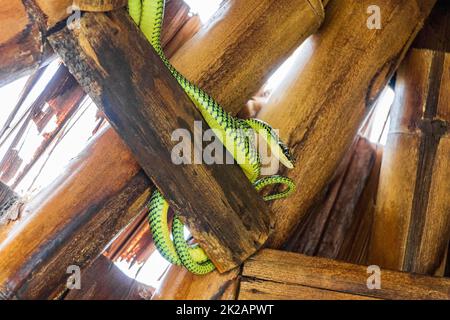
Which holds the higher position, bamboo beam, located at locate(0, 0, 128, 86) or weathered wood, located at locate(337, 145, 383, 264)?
bamboo beam, located at locate(0, 0, 128, 86)

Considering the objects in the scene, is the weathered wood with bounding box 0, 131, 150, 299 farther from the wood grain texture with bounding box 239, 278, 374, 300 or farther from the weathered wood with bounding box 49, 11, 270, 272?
the wood grain texture with bounding box 239, 278, 374, 300

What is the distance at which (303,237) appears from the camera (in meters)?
2.53

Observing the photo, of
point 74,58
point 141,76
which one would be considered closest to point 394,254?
point 141,76

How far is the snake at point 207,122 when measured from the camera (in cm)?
137

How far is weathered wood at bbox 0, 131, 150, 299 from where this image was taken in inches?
51.3

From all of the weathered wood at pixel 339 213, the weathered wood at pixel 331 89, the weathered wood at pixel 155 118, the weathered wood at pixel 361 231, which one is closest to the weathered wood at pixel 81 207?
the weathered wood at pixel 155 118

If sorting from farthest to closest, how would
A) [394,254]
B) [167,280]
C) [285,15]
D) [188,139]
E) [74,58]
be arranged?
[394,254]
[285,15]
[167,280]
[188,139]
[74,58]

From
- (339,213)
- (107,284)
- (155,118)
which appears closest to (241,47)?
(155,118)

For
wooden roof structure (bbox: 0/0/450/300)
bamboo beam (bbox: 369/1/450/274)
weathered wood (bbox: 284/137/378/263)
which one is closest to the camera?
wooden roof structure (bbox: 0/0/450/300)

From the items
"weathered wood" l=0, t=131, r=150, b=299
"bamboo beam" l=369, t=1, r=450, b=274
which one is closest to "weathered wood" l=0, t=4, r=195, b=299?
"weathered wood" l=0, t=131, r=150, b=299

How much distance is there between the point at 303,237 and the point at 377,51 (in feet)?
3.02

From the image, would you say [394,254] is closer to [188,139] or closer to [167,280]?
[167,280]

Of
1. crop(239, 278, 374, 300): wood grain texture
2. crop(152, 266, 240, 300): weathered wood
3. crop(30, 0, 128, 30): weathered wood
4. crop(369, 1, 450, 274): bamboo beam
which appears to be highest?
crop(30, 0, 128, 30): weathered wood

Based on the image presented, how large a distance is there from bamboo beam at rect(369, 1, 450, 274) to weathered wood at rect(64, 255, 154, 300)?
0.90 m
